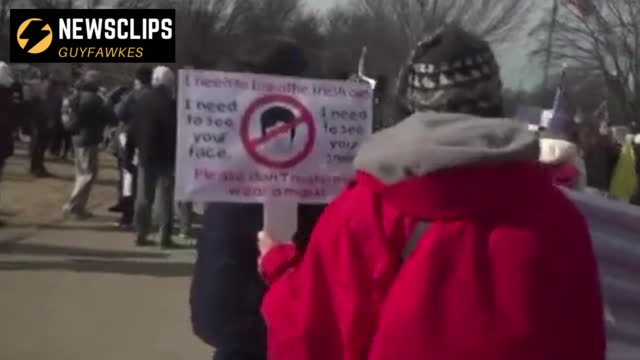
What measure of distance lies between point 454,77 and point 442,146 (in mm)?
207

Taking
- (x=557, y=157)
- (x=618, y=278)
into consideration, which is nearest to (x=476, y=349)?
(x=618, y=278)

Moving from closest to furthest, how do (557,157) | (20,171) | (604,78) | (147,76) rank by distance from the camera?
(557,157) < (147,76) < (20,171) < (604,78)

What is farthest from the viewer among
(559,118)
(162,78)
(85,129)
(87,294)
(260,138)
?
(85,129)

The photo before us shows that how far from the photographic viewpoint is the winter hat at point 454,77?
248 cm

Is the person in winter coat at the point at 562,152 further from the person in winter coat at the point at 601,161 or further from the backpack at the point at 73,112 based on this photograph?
the backpack at the point at 73,112

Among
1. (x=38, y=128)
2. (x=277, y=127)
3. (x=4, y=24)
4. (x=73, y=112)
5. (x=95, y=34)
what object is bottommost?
(x=38, y=128)

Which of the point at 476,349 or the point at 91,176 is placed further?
the point at 91,176

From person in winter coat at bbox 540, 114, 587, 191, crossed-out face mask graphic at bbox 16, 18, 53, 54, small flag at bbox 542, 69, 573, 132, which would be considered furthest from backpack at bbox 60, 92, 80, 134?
person in winter coat at bbox 540, 114, 587, 191

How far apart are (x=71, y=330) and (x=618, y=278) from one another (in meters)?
4.39

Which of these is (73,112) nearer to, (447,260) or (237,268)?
(237,268)

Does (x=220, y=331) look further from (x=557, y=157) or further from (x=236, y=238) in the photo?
(x=557, y=157)

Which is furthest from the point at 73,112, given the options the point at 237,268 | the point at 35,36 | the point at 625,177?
the point at 237,268

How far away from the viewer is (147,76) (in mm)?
12195

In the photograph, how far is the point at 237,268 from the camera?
3643mm
